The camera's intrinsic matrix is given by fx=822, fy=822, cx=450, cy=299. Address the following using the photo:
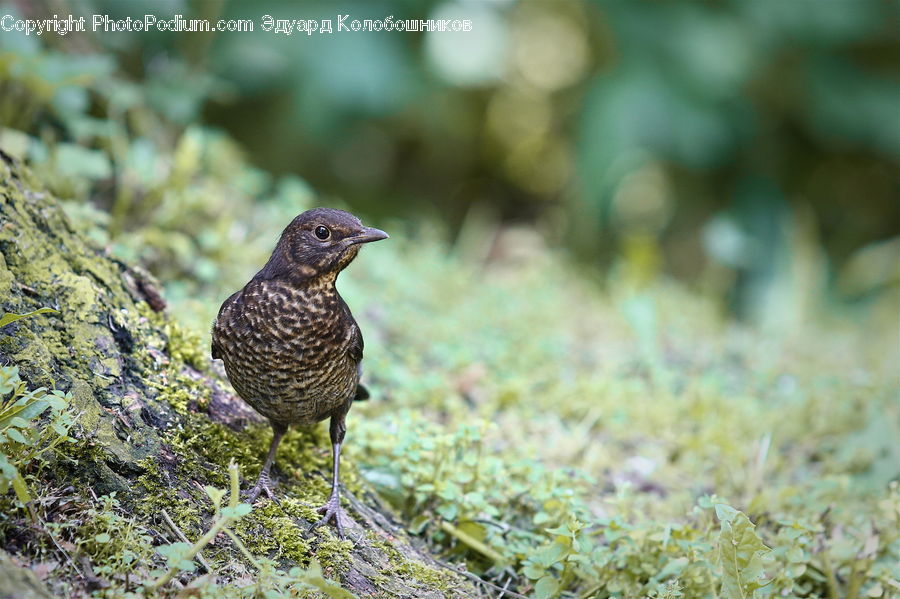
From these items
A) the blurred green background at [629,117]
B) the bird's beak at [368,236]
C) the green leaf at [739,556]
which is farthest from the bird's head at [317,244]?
the blurred green background at [629,117]

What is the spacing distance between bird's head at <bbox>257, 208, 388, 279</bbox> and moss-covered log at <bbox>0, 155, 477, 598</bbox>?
1.73ft

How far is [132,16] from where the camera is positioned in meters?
5.41

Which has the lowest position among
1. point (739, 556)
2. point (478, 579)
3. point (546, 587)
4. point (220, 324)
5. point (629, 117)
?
point (478, 579)

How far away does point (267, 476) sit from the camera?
272 cm

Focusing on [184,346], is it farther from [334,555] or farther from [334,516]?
[334,555]

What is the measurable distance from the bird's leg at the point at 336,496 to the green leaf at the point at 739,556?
1.17 meters

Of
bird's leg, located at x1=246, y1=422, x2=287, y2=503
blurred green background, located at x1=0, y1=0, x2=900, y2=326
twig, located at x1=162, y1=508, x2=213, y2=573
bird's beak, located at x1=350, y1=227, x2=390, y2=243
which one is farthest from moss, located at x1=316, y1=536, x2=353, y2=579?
blurred green background, located at x1=0, y1=0, x2=900, y2=326

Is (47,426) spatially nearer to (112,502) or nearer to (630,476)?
(112,502)

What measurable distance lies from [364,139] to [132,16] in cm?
252

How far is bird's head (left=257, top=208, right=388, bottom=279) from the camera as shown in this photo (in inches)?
107

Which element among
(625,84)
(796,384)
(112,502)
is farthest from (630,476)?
(625,84)

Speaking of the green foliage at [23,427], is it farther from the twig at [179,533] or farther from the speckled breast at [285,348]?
the speckled breast at [285,348]

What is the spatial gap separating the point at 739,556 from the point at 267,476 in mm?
1487

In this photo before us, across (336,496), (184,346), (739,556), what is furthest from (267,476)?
(739,556)
